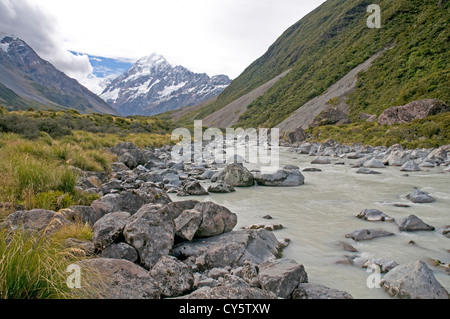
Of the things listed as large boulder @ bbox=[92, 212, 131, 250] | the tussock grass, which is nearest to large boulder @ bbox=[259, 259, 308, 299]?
the tussock grass

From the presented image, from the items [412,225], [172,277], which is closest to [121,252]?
[172,277]

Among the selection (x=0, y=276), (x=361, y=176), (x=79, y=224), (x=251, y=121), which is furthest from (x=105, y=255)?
(x=251, y=121)

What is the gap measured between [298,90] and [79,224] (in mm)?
95600

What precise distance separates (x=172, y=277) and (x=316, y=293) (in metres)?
1.89

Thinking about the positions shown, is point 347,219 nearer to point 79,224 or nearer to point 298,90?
point 79,224

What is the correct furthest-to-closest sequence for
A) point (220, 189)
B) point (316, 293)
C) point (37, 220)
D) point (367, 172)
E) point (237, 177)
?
point (367, 172), point (237, 177), point (220, 189), point (37, 220), point (316, 293)

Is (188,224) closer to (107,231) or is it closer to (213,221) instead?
(213,221)

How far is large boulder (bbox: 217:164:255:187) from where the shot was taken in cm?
1323

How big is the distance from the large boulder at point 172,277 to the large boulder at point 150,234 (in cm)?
59

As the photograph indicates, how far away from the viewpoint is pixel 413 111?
30.7 metres

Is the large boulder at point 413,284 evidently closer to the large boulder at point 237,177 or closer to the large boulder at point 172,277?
the large boulder at point 172,277

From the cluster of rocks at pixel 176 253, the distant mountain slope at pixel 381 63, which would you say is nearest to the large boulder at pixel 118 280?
the cluster of rocks at pixel 176 253

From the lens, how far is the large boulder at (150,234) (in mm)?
4543

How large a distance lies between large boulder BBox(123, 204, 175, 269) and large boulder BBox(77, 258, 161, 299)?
0.79m
